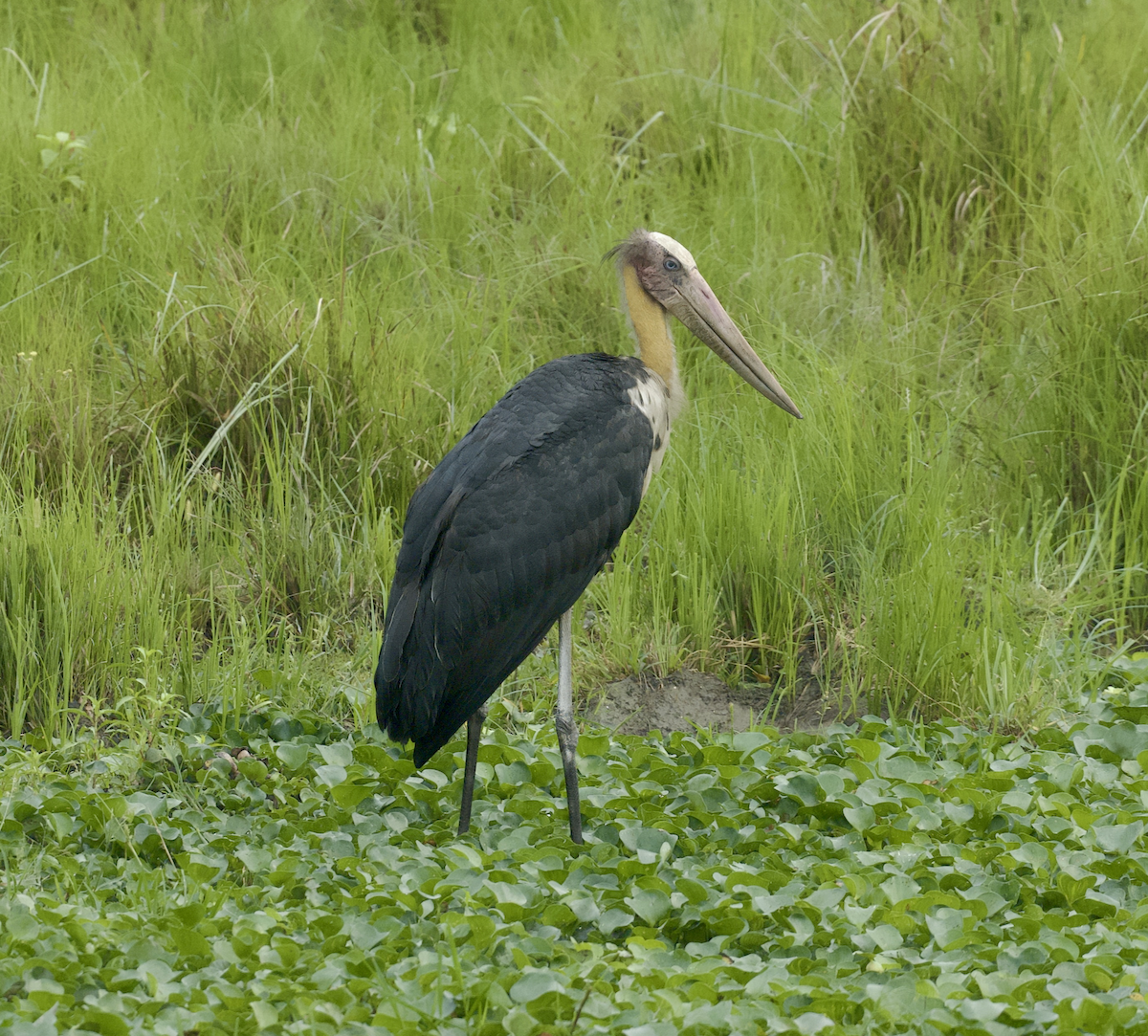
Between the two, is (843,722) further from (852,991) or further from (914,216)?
(914,216)

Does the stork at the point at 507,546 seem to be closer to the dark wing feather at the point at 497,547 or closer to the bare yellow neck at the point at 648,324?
the dark wing feather at the point at 497,547

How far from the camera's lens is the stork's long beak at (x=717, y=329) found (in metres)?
4.18

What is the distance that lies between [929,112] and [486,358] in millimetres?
2323

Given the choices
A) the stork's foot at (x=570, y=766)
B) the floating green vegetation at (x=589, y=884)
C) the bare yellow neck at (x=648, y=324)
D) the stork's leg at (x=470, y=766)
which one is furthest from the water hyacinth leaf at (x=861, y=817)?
the bare yellow neck at (x=648, y=324)

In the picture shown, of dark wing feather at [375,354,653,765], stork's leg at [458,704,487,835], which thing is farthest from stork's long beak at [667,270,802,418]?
stork's leg at [458,704,487,835]

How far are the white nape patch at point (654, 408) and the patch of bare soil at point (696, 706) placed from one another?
0.80 meters

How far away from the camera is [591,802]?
3701mm

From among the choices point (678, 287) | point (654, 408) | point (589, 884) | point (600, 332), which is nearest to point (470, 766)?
point (589, 884)

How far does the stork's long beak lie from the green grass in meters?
0.45

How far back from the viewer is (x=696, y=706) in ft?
14.5

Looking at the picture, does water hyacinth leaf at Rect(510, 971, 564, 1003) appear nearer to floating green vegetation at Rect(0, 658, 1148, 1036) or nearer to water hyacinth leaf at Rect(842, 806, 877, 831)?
floating green vegetation at Rect(0, 658, 1148, 1036)

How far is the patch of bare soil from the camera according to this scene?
437 cm

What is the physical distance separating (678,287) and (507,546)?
3.51 ft

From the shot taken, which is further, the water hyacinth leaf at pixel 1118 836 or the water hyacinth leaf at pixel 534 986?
the water hyacinth leaf at pixel 1118 836
